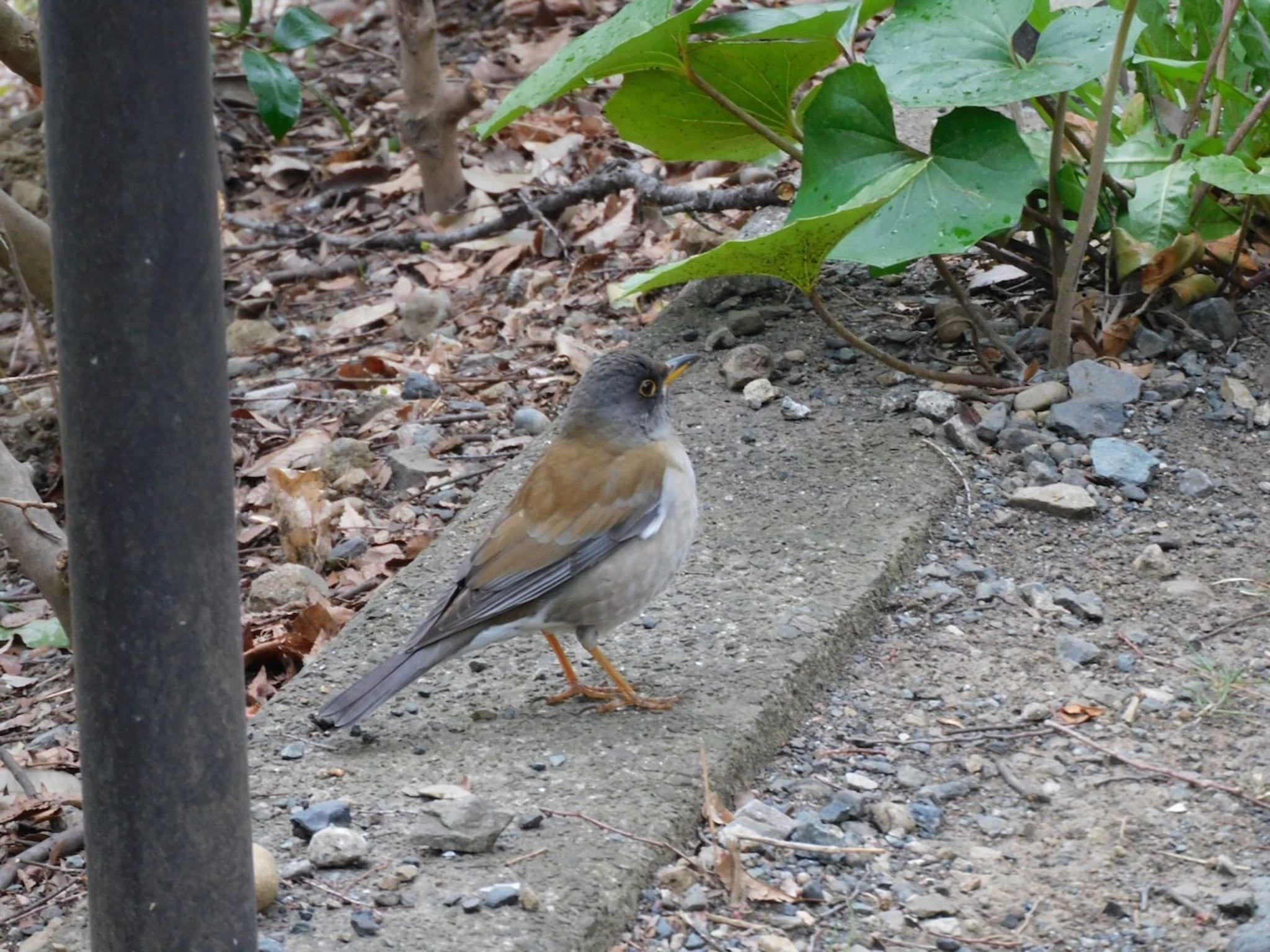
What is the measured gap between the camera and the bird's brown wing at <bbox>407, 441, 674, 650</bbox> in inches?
151

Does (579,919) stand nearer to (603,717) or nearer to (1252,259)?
(603,717)

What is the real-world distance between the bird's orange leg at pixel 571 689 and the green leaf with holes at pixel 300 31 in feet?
10.1

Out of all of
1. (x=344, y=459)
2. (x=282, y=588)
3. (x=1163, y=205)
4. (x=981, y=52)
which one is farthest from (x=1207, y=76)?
(x=282, y=588)

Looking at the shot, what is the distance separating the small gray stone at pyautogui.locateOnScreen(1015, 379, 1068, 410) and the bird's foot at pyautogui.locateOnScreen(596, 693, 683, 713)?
1755 millimetres

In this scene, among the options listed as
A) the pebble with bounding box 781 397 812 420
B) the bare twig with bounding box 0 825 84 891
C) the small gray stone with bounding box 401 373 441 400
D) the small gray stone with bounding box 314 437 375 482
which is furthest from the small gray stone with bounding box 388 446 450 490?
the bare twig with bounding box 0 825 84 891

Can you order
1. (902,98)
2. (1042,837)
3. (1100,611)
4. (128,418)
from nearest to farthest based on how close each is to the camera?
(128,418) → (1042,837) → (1100,611) → (902,98)

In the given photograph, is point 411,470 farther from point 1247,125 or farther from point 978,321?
point 1247,125

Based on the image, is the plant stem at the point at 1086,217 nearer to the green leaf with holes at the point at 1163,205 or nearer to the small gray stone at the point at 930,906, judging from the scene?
the green leaf with holes at the point at 1163,205

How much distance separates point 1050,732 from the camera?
141 inches

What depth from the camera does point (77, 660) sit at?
2223mm

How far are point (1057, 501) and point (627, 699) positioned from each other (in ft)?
4.86

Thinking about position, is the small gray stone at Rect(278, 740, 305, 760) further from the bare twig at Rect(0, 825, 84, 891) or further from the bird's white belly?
the bird's white belly

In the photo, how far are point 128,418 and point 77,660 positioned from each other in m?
0.39

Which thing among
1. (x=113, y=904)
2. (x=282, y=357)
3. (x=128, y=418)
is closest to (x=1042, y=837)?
(x=113, y=904)
